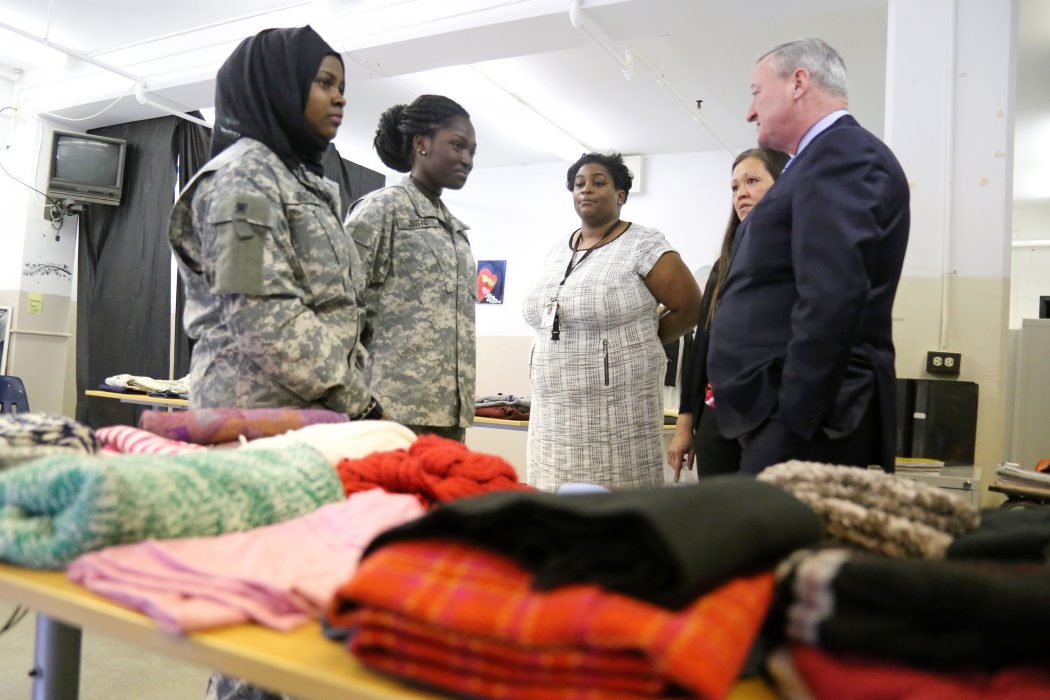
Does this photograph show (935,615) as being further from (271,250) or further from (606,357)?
(606,357)

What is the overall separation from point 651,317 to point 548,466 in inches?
23.5

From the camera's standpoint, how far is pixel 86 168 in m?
6.42

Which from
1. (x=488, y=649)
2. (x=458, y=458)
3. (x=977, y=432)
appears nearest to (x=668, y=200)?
(x=977, y=432)

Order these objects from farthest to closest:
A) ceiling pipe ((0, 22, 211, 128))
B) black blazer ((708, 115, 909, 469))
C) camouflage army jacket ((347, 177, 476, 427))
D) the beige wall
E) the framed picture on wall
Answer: the framed picture on wall
ceiling pipe ((0, 22, 211, 128))
the beige wall
camouflage army jacket ((347, 177, 476, 427))
black blazer ((708, 115, 909, 469))

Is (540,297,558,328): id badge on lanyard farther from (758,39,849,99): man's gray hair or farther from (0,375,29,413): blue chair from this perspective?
(0,375,29,413): blue chair

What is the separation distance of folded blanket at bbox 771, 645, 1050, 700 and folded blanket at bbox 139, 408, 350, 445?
3.07ft

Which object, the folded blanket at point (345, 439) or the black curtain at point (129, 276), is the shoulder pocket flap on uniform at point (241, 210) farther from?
the black curtain at point (129, 276)

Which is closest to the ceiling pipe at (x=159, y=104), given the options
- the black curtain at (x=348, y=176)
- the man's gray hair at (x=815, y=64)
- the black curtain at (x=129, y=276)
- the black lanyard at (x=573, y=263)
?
the black curtain at (x=129, y=276)

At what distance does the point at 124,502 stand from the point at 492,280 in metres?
7.49

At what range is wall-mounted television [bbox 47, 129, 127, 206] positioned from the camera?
20.9ft

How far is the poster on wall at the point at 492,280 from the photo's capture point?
8.12 meters

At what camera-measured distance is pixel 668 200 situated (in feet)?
24.0

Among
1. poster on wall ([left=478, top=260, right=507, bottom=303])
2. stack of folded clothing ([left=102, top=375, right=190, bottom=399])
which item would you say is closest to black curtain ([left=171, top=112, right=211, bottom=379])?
stack of folded clothing ([left=102, top=375, right=190, bottom=399])

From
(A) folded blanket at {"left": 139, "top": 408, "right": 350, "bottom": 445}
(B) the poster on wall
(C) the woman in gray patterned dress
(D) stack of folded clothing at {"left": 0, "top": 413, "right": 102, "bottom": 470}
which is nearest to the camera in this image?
(D) stack of folded clothing at {"left": 0, "top": 413, "right": 102, "bottom": 470}
